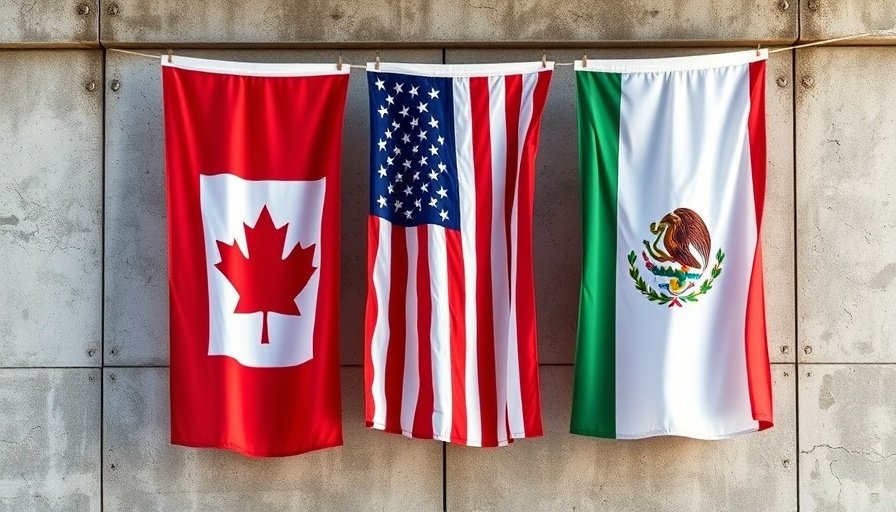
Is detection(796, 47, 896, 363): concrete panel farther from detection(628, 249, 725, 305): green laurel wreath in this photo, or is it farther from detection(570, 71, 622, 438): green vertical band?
detection(570, 71, 622, 438): green vertical band

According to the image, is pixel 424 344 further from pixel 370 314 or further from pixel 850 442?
pixel 850 442

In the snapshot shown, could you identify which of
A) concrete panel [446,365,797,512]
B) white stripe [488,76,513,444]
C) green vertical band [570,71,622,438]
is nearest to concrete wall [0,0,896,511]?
concrete panel [446,365,797,512]

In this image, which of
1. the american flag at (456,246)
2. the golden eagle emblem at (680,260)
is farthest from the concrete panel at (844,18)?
the american flag at (456,246)

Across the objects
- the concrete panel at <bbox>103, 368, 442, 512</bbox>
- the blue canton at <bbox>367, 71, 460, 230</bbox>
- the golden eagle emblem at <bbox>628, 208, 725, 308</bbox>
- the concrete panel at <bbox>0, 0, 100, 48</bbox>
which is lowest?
the concrete panel at <bbox>103, 368, 442, 512</bbox>

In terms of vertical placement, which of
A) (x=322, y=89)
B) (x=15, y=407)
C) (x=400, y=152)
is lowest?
(x=15, y=407)

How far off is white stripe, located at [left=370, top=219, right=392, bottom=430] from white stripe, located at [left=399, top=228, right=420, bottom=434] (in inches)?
4.0

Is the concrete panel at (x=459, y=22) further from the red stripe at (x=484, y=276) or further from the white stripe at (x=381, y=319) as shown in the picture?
the white stripe at (x=381, y=319)

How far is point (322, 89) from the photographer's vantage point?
478cm

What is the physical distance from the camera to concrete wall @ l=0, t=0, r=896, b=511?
199 inches

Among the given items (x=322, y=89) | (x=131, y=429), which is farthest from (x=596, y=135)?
(x=131, y=429)

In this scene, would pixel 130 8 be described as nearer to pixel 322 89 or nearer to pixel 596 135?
pixel 322 89

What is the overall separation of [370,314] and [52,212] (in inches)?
76.2

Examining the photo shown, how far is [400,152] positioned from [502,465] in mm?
1783

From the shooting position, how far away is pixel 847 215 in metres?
5.08
